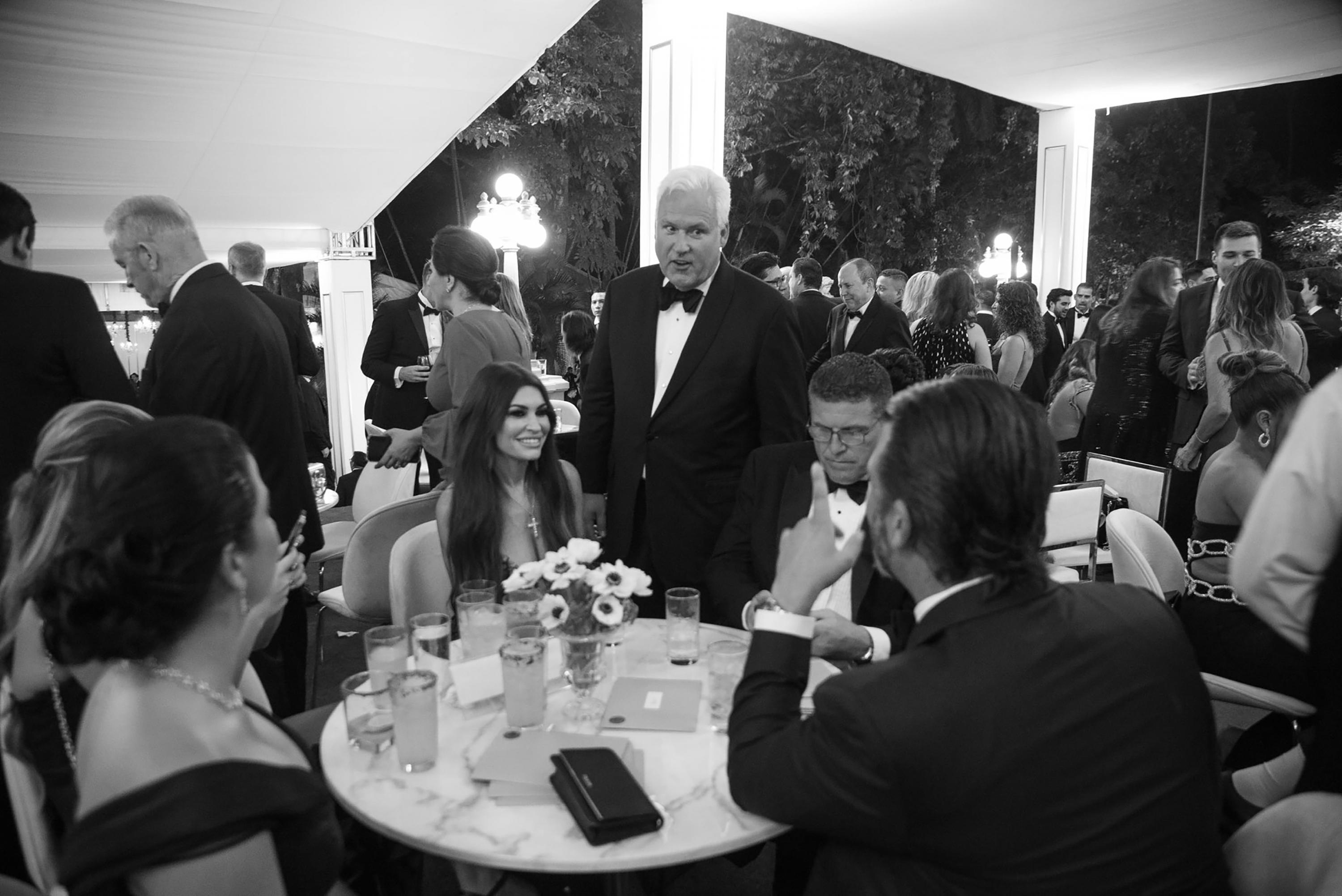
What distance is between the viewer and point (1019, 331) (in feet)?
19.5

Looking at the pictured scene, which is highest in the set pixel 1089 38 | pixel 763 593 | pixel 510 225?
pixel 1089 38

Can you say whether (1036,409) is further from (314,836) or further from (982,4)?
(982,4)

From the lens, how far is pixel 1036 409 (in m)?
1.34

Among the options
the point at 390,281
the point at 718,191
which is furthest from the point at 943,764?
the point at 390,281

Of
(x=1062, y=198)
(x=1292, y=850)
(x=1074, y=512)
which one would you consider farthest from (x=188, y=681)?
(x=1062, y=198)

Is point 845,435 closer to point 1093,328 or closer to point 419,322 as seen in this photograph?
point 419,322

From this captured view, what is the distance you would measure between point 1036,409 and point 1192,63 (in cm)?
685

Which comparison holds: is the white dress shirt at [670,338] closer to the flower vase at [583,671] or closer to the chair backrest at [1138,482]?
the flower vase at [583,671]

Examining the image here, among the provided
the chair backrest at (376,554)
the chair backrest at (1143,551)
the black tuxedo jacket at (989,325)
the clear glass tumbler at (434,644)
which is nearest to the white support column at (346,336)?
the chair backrest at (376,554)

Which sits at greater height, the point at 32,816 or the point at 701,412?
the point at 701,412

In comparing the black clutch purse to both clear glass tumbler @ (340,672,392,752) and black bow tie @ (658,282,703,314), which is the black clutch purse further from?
black bow tie @ (658,282,703,314)

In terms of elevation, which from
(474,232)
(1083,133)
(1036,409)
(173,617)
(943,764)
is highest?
(1083,133)

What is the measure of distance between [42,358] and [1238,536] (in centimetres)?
356

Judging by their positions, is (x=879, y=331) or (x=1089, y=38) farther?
(x=1089, y=38)
